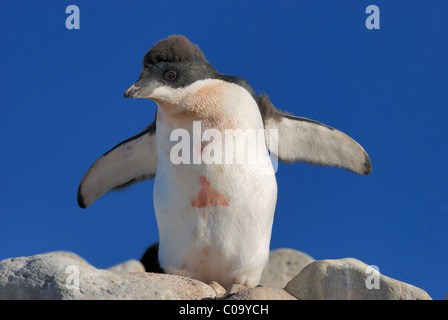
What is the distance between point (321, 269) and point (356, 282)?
22 cm

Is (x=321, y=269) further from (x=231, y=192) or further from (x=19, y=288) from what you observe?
(x=19, y=288)

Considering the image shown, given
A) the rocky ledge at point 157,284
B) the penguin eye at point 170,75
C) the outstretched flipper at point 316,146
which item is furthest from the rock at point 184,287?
the outstretched flipper at point 316,146

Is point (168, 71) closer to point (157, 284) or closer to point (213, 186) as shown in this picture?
point (213, 186)

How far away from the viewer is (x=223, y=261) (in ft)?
13.5

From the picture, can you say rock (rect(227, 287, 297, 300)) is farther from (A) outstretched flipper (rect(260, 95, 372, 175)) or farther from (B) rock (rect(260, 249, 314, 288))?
(B) rock (rect(260, 249, 314, 288))

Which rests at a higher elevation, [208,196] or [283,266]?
[208,196]

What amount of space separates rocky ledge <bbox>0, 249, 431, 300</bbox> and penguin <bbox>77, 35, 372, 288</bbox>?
327mm

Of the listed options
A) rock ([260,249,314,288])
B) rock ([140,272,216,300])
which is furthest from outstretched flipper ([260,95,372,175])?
rock ([260,249,314,288])

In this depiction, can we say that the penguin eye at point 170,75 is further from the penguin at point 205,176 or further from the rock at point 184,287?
the rock at point 184,287

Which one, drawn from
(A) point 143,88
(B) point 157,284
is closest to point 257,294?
(B) point 157,284

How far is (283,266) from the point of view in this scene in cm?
823

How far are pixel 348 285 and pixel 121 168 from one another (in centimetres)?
237

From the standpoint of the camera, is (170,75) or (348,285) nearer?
(348,285)
